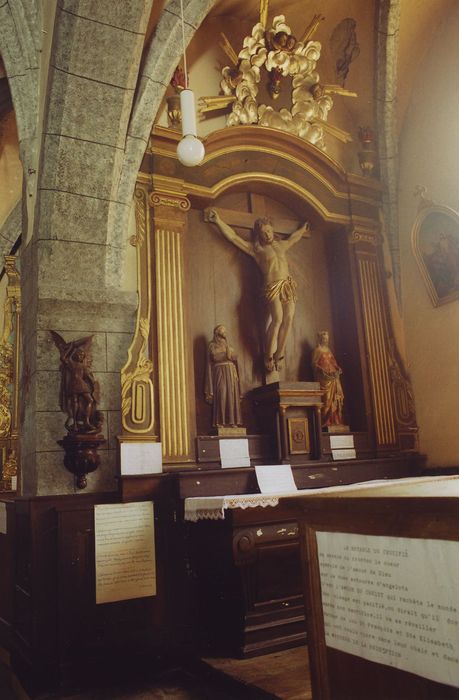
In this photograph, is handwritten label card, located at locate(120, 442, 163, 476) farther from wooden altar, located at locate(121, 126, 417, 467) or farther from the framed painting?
the framed painting

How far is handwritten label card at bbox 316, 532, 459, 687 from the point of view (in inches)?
68.7

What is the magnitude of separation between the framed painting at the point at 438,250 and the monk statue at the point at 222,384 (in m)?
2.38

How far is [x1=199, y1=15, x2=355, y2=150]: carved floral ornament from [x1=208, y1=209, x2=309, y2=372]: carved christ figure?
107 centimetres

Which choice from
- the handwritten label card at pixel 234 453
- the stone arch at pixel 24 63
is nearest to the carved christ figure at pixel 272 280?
the handwritten label card at pixel 234 453

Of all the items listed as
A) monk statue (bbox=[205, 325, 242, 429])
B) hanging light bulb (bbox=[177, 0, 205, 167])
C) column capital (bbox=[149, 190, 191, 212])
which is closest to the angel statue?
monk statue (bbox=[205, 325, 242, 429])

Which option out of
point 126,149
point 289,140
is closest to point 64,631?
point 126,149

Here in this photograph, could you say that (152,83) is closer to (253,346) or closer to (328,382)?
(253,346)

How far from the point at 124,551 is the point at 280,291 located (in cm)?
279

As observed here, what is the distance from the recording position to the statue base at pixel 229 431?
5426 mm

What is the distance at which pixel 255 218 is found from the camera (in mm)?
6355

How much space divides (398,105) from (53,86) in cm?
408

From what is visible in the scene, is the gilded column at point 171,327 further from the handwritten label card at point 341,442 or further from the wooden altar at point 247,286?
the handwritten label card at point 341,442

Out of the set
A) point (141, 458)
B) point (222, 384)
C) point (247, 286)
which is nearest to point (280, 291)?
point (247, 286)

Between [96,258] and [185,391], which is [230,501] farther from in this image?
[96,258]
